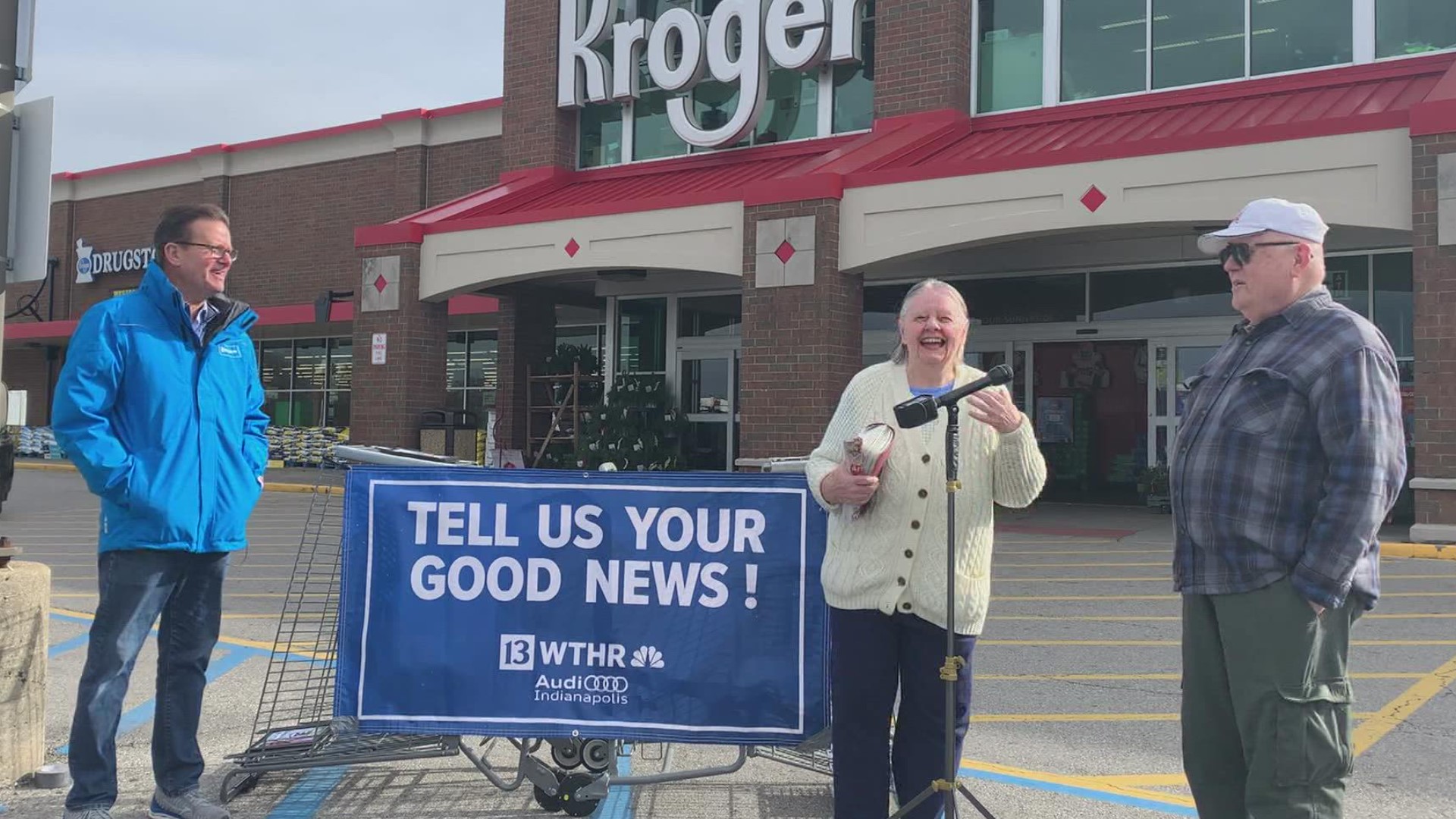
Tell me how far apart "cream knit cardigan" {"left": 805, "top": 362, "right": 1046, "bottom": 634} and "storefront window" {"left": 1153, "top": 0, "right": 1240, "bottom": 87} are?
1293cm

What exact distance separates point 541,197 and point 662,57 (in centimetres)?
291

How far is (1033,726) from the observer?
522cm

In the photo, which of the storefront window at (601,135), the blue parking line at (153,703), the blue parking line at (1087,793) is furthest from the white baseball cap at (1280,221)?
the storefront window at (601,135)

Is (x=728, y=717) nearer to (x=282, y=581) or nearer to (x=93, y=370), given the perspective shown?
(x=93, y=370)

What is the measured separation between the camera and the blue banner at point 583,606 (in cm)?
384

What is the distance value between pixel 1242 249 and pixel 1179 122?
11380 millimetres

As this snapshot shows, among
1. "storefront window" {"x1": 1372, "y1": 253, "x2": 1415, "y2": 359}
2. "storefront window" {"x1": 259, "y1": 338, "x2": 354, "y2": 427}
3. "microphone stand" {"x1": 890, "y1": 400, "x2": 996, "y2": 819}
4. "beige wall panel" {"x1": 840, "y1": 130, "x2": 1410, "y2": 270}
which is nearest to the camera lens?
"microphone stand" {"x1": 890, "y1": 400, "x2": 996, "y2": 819}

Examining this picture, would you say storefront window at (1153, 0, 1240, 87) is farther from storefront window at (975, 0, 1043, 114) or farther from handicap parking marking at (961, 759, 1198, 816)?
handicap parking marking at (961, 759, 1198, 816)

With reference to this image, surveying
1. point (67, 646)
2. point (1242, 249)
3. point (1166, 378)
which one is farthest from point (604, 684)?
point (1166, 378)

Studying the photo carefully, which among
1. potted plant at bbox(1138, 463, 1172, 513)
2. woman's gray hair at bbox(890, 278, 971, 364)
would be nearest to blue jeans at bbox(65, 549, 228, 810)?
woman's gray hair at bbox(890, 278, 971, 364)

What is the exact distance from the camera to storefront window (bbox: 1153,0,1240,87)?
46.3 ft

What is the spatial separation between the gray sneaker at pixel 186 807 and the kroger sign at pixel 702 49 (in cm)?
1414

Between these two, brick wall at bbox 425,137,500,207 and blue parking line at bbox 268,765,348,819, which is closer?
blue parking line at bbox 268,765,348,819

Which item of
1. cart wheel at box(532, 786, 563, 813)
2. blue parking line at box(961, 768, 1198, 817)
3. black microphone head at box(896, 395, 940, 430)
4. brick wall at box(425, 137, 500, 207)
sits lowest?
blue parking line at box(961, 768, 1198, 817)
